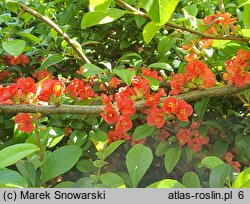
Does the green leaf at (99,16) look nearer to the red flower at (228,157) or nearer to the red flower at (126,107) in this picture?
the red flower at (126,107)

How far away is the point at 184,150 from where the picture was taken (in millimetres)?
1285

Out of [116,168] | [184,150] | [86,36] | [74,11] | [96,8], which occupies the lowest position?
[116,168]

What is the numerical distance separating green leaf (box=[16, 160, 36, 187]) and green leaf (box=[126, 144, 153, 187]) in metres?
0.19

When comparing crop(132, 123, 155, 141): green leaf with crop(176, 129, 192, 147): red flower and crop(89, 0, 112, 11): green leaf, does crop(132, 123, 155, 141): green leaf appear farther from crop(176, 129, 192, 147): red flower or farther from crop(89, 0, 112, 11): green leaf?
crop(89, 0, 112, 11): green leaf

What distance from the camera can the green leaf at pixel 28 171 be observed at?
79 centimetres

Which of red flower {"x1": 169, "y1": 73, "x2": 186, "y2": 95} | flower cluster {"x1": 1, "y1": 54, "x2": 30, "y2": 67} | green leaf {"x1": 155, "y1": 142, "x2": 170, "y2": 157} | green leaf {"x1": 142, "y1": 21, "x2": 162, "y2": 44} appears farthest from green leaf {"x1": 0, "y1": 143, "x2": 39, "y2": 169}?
flower cluster {"x1": 1, "y1": 54, "x2": 30, "y2": 67}

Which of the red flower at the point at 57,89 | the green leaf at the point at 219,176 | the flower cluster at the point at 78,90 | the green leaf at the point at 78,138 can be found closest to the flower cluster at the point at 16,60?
the flower cluster at the point at 78,90

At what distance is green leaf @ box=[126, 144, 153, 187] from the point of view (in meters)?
0.72

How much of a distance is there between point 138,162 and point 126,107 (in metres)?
0.29

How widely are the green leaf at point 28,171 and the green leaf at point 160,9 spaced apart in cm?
38
